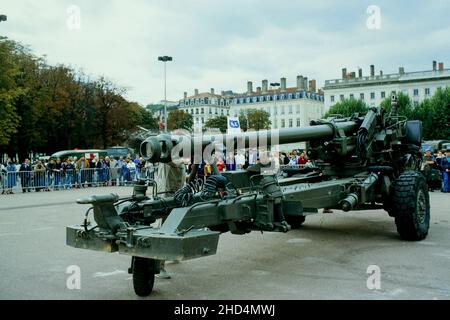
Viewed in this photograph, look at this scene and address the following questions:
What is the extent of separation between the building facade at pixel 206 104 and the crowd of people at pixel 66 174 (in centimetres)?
11513

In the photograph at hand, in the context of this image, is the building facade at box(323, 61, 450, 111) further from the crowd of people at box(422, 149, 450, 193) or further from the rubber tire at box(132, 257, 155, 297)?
the rubber tire at box(132, 257, 155, 297)

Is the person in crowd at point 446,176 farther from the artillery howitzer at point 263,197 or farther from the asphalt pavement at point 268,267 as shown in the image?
the artillery howitzer at point 263,197

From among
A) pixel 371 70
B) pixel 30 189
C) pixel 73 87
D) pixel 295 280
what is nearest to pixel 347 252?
pixel 295 280

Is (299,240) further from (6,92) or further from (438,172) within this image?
(6,92)

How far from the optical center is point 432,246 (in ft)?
28.2

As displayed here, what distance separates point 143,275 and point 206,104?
467 ft

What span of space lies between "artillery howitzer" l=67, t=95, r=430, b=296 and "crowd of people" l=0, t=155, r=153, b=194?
15.0 m

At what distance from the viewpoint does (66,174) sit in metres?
24.9

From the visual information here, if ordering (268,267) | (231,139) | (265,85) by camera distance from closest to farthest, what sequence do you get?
(231,139)
(268,267)
(265,85)

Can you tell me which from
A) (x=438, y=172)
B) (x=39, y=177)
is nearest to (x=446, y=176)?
(x=438, y=172)

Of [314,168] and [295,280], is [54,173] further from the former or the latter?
[295,280]

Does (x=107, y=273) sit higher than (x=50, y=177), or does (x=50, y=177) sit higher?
(x=50, y=177)

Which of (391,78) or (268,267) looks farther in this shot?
(391,78)

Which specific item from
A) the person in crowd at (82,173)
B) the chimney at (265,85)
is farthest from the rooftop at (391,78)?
the person in crowd at (82,173)
